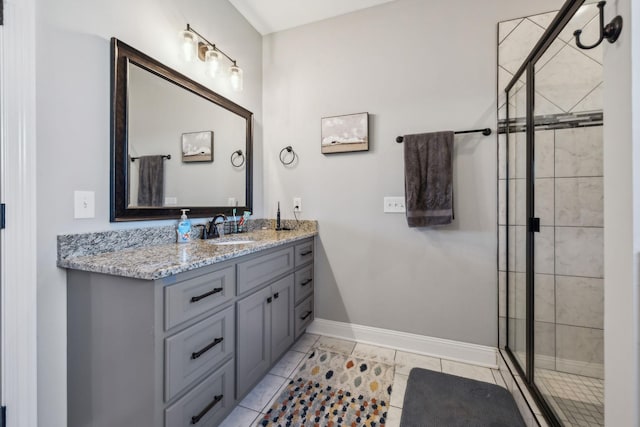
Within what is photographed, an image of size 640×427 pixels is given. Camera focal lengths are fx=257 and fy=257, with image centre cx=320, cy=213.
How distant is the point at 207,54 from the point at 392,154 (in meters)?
1.47

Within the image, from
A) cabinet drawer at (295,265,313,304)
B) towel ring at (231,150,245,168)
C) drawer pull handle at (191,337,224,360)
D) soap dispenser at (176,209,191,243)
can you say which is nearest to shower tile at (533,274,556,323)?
cabinet drawer at (295,265,313,304)

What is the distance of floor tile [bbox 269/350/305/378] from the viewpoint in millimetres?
1646

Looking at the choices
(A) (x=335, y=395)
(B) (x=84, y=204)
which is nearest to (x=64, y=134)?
(B) (x=84, y=204)

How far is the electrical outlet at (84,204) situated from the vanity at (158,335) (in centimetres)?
19

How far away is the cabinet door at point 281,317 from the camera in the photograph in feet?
5.14

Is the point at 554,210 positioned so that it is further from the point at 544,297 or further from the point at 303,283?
the point at 303,283

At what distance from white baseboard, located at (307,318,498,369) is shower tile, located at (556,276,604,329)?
63cm

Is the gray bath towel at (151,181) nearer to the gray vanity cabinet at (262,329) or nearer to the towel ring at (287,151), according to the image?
the gray vanity cabinet at (262,329)

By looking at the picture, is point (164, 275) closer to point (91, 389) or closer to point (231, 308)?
point (231, 308)

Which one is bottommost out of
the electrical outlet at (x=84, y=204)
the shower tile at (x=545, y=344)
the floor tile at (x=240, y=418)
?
the floor tile at (x=240, y=418)

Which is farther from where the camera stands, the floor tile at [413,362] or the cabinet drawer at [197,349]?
the floor tile at [413,362]

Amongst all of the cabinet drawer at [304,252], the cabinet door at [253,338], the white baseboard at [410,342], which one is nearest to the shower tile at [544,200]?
the white baseboard at [410,342]

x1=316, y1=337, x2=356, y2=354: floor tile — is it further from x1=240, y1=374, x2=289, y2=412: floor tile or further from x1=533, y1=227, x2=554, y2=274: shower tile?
x1=533, y1=227, x2=554, y2=274: shower tile

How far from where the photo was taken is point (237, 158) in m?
2.08
